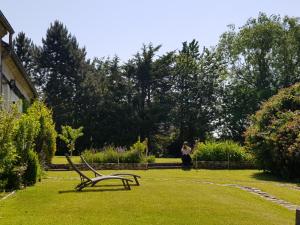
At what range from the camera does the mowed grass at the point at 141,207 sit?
9.57 metres

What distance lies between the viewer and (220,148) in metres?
27.9

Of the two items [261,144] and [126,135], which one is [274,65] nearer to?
[126,135]

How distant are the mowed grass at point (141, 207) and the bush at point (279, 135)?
6.37 metres

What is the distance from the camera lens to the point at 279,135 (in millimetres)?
21656

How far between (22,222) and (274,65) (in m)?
44.9

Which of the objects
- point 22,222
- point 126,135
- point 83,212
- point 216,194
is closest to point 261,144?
point 216,194

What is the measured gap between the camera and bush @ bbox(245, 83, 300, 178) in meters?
21.0

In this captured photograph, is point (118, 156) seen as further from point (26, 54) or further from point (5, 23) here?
point (26, 54)

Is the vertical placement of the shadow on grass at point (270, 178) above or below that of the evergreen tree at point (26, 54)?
below

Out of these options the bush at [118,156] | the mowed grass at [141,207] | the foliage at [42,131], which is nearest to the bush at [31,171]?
the mowed grass at [141,207]

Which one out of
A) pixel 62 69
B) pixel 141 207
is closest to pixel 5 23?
pixel 141 207

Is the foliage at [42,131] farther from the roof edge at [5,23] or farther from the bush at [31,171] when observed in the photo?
the roof edge at [5,23]

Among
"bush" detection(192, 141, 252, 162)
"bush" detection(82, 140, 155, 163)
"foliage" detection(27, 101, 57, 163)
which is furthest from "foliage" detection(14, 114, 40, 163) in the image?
"bush" detection(192, 141, 252, 162)

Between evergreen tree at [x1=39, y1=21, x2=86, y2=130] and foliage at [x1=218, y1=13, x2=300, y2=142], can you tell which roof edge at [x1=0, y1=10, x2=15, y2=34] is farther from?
foliage at [x1=218, y1=13, x2=300, y2=142]
